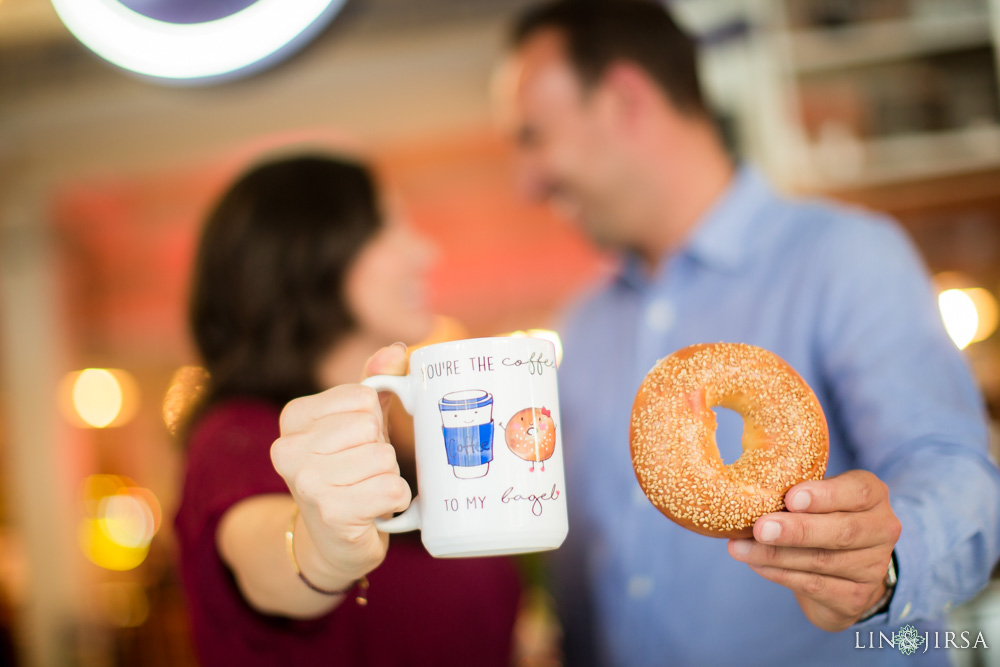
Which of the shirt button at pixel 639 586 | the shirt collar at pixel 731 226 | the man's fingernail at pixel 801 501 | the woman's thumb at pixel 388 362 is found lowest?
the shirt button at pixel 639 586

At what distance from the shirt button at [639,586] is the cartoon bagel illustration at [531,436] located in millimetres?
668

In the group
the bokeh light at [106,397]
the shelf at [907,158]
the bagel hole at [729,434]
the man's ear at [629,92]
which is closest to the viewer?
the bagel hole at [729,434]

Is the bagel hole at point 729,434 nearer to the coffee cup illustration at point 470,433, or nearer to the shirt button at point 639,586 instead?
the shirt button at point 639,586

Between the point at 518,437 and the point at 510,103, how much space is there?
131 cm

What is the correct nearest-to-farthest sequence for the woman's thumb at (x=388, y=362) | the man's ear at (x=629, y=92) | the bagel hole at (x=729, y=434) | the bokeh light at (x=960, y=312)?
the woman's thumb at (x=388, y=362)
the bagel hole at (x=729, y=434)
the man's ear at (x=629, y=92)
the bokeh light at (x=960, y=312)

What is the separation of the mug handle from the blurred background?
55cm

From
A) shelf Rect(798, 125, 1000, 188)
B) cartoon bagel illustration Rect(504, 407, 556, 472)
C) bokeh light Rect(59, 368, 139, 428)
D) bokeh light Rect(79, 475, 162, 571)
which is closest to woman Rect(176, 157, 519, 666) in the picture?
cartoon bagel illustration Rect(504, 407, 556, 472)

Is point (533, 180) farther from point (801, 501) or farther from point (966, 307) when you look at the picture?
point (966, 307)

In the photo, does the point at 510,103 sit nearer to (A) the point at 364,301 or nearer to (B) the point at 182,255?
(A) the point at 364,301

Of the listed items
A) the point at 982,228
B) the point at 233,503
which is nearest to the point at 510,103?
the point at 233,503

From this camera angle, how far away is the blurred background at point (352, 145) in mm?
2596

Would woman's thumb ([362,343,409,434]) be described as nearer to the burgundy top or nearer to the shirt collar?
the burgundy top

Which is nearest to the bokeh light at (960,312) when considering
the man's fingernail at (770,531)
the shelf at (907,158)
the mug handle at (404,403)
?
the shelf at (907,158)

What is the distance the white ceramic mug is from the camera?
0.58 meters
